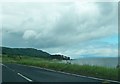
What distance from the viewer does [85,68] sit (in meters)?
26.6

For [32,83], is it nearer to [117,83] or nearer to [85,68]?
[117,83]

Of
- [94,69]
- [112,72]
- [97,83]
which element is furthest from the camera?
[94,69]

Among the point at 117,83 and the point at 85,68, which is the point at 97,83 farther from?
the point at 85,68

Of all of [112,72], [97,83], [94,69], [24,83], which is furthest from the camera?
[94,69]

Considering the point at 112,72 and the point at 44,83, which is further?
the point at 112,72

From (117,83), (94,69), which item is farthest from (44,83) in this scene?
(94,69)

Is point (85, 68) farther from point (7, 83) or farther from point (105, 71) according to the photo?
point (7, 83)

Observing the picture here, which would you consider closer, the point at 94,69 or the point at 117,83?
the point at 117,83

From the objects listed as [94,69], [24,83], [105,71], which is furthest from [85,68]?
[24,83]

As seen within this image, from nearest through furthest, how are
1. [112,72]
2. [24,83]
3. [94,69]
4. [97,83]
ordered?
[97,83], [24,83], [112,72], [94,69]

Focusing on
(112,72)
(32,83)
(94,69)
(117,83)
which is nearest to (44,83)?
(32,83)

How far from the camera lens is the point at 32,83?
17000 millimetres

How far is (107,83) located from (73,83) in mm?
1662

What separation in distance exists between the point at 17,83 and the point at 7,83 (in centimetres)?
62
